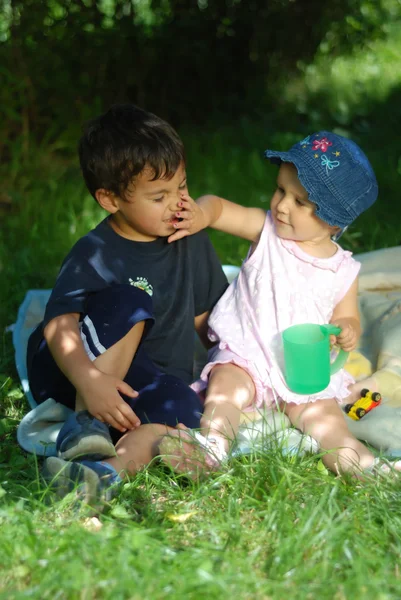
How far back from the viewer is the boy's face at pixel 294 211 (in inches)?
115

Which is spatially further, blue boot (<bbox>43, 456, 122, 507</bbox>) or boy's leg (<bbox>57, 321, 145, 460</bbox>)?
boy's leg (<bbox>57, 321, 145, 460</bbox>)

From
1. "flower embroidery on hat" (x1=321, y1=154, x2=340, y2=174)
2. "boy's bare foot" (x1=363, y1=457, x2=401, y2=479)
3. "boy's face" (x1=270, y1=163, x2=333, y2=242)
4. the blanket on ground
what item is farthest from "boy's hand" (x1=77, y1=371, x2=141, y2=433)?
"flower embroidery on hat" (x1=321, y1=154, x2=340, y2=174)

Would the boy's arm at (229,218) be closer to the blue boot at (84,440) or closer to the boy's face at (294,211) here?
the boy's face at (294,211)

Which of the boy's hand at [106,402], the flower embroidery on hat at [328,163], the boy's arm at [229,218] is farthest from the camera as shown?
the boy's arm at [229,218]

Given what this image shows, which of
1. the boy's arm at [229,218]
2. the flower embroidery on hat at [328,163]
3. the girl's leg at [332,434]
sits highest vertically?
the flower embroidery on hat at [328,163]

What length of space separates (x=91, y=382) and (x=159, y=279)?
562 millimetres

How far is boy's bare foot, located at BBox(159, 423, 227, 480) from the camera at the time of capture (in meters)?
2.49

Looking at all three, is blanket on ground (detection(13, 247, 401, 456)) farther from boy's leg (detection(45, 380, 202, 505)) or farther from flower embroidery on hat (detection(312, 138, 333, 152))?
flower embroidery on hat (detection(312, 138, 333, 152))

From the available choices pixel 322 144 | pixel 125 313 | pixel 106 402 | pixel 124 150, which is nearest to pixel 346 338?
pixel 322 144

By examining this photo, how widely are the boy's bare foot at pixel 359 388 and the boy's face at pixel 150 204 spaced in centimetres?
97

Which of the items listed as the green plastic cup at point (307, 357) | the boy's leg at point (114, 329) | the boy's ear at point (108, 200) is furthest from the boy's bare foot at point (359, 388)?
the boy's ear at point (108, 200)

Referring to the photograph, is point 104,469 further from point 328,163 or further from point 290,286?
point 328,163

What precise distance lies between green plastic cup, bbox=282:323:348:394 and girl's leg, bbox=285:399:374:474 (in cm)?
8

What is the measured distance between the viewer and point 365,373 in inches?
132
